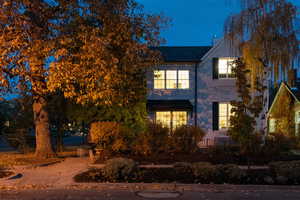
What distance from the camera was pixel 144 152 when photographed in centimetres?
1317

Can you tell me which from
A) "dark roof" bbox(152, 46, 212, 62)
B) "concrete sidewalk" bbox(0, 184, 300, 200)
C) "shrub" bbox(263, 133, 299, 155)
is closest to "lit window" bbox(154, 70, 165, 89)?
"dark roof" bbox(152, 46, 212, 62)

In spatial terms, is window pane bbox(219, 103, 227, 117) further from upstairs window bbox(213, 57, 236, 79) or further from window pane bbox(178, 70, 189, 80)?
window pane bbox(178, 70, 189, 80)

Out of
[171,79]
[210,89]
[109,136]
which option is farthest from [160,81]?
[109,136]

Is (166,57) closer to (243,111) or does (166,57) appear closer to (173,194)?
(243,111)

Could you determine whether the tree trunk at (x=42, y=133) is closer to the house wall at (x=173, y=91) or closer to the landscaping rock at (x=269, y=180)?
the house wall at (x=173, y=91)

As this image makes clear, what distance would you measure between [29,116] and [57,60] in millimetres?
7543

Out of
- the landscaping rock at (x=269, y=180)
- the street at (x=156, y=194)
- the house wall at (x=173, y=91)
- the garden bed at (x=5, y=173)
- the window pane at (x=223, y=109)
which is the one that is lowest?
the street at (x=156, y=194)

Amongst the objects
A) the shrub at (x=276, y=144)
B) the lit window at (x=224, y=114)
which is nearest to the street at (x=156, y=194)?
the shrub at (x=276, y=144)

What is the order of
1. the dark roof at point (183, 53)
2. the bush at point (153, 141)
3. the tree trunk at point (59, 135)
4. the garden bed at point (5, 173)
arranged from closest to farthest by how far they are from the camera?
1. the garden bed at point (5, 173)
2. the bush at point (153, 141)
3. the tree trunk at point (59, 135)
4. the dark roof at point (183, 53)

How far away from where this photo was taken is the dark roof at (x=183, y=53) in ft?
63.0

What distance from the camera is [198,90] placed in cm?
1928

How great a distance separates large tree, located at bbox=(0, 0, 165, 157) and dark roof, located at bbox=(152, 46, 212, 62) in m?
5.63

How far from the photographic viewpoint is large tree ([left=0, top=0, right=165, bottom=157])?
10.5m

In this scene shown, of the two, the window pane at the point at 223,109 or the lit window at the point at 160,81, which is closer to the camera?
the window pane at the point at 223,109
